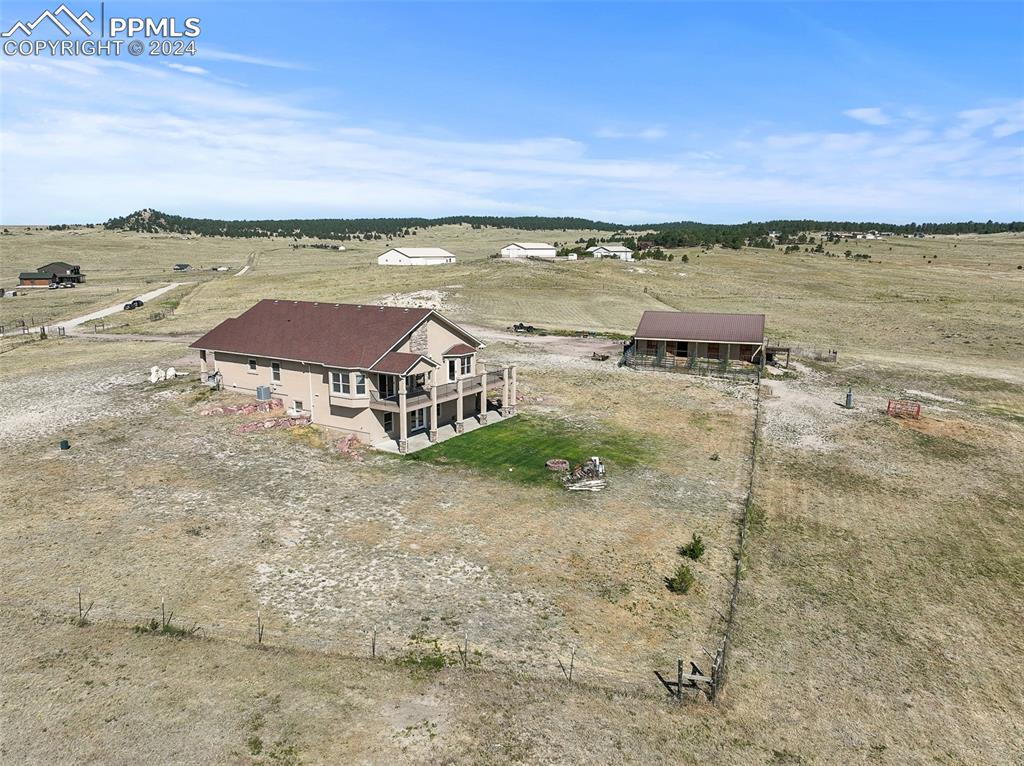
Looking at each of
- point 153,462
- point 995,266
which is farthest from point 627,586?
point 995,266

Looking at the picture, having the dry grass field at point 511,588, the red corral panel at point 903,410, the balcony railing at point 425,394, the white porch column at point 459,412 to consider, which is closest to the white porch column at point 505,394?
the balcony railing at point 425,394

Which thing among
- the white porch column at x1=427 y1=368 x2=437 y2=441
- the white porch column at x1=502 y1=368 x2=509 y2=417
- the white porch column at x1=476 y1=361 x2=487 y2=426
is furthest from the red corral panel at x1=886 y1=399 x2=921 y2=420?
the white porch column at x1=427 y1=368 x2=437 y2=441

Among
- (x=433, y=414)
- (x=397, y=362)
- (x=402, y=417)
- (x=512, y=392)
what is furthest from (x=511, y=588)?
(x=512, y=392)

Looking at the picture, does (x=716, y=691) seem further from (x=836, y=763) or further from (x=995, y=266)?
(x=995, y=266)

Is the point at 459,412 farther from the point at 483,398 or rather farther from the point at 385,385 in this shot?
the point at 385,385

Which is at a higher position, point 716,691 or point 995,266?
point 995,266

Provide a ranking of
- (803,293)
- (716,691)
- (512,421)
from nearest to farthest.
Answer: (716,691) → (512,421) → (803,293)

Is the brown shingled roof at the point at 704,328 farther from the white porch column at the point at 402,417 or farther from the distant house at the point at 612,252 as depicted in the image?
the distant house at the point at 612,252
